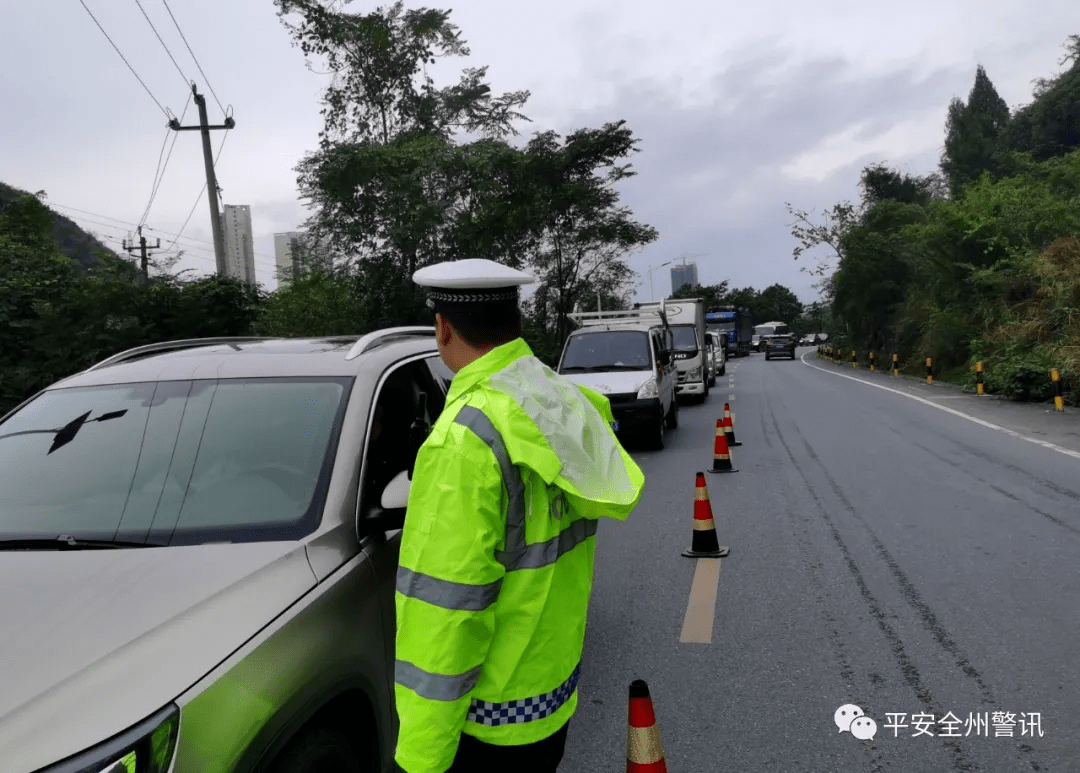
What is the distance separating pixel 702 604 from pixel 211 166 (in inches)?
639

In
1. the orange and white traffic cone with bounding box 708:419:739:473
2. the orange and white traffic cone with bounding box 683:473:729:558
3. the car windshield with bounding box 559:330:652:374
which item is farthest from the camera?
the car windshield with bounding box 559:330:652:374

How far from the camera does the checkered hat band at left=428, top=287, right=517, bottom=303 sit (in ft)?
7.40

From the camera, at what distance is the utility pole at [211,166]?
61.4 ft

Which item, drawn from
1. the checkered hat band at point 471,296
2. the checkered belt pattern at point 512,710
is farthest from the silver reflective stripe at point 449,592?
the checkered hat band at point 471,296

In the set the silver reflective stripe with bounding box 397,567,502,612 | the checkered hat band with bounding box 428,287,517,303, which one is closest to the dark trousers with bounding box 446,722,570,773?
the silver reflective stripe with bounding box 397,567,502,612

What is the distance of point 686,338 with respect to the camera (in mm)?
25781

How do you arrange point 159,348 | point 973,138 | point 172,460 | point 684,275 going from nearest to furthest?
1. point 172,460
2. point 159,348
3. point 973,138
4. point 684,275

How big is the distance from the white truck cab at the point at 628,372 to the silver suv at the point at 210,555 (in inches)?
388

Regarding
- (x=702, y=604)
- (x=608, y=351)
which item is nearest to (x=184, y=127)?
A: (x=608, y=351)

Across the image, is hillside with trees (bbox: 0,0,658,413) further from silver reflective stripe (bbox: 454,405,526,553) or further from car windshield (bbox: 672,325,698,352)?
silver reflective stripe (bbox: 454,405,526,553)

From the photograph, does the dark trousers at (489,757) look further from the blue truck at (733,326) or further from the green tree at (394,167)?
the blue truck at (733,326)

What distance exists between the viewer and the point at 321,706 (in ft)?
8.16

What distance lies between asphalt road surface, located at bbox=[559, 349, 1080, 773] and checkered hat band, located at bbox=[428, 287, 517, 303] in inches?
97.5

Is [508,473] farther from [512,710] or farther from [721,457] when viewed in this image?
[721,457]
